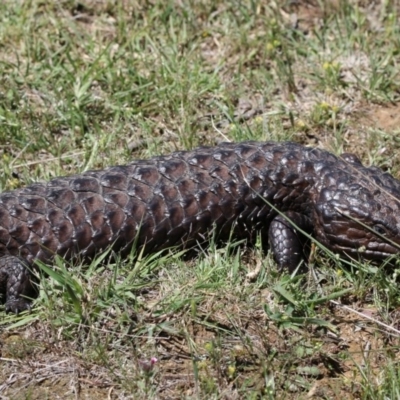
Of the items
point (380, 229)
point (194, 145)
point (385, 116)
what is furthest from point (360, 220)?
point (385, 116)

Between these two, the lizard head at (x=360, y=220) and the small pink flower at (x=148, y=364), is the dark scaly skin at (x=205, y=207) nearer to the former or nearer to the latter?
the lizard head at (x=360, y=220)

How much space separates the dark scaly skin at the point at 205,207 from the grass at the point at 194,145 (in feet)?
0.45

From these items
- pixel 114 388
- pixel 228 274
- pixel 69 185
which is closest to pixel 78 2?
pixel 69 185

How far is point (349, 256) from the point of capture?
230 inches

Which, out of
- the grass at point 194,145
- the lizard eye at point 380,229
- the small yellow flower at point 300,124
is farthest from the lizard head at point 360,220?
the small yellow flower at point 300,124

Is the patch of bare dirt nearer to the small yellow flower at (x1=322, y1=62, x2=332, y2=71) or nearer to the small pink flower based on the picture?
the small yellow flower at (x1=322, y1=62, x2=332, y2=71)

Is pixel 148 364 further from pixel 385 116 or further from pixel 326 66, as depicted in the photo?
pixel 326 66

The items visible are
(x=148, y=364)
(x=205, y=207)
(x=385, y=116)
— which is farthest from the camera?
(x=385, y=116)

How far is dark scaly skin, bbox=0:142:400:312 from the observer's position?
5.70m

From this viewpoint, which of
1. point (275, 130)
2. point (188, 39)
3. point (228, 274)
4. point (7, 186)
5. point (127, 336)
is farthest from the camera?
point (188, 39)

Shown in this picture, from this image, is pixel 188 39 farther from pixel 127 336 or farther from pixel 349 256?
pixel 127 336

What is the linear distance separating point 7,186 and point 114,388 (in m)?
2.08

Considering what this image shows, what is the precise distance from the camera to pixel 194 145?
693 cm

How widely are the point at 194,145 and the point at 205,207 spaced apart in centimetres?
110
